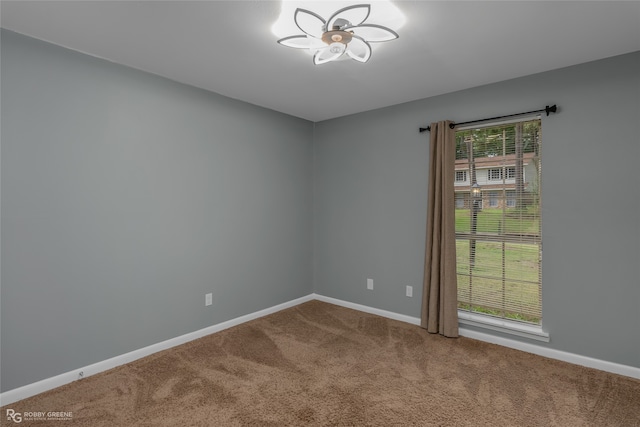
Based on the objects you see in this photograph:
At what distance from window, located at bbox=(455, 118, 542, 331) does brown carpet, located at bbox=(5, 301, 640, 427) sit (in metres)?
0.43

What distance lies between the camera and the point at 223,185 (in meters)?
3.48

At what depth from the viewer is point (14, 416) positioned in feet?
6.73

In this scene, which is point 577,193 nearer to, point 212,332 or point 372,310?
point 372,310

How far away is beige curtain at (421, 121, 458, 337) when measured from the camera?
3279mm

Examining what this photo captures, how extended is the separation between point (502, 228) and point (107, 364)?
359 cm

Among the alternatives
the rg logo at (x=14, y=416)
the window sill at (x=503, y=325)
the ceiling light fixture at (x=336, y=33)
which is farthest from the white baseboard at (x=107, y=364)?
the ceiling light fixture at (x=336, y=33)

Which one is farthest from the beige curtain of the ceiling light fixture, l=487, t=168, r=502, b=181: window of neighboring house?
the ceiling light fixture

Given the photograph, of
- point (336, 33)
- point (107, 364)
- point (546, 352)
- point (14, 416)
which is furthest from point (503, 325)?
point (14, 416)

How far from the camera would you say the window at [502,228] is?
2.99m

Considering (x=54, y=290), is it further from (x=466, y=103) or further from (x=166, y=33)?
(x=466, y=103)

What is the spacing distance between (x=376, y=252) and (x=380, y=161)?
1079 mm

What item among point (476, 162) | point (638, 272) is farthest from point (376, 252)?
point (638, 272)

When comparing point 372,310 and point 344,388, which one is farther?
point 372,310

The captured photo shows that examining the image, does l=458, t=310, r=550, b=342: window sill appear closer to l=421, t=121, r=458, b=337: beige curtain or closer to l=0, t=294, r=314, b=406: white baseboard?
l=421, t=121, r=458, b=337: beige curtain
